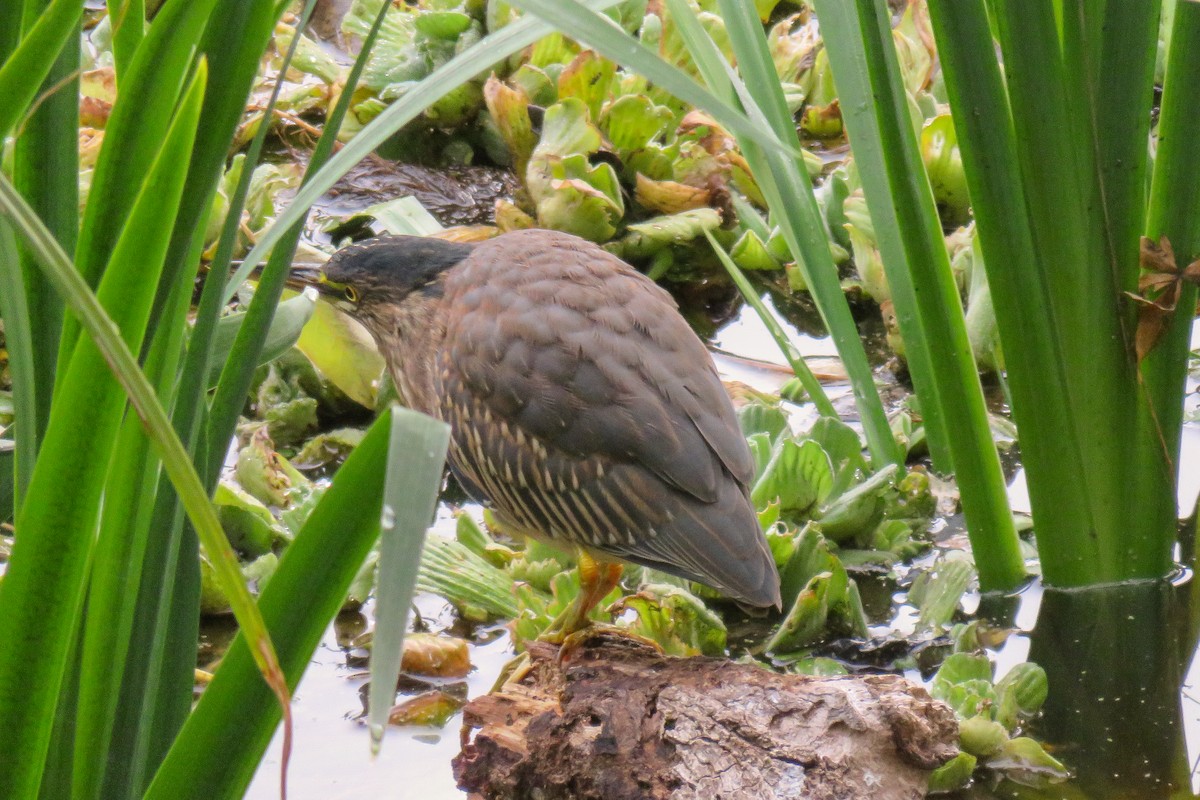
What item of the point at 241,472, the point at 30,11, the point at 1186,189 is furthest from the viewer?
the point at 241,472

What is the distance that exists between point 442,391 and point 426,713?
0.62m

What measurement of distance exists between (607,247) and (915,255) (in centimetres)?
160

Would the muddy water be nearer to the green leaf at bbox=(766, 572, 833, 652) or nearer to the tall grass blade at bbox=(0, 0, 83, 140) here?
the green leaf at bbox=(766, 572, 833, 652)

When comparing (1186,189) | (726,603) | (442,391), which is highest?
(1186,189)

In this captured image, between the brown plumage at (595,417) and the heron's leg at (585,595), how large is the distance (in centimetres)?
8

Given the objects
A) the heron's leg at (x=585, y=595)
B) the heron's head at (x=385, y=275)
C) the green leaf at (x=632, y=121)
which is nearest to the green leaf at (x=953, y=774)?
the heron's leg at (x=585, y=595)

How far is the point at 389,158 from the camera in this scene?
14.6 ft

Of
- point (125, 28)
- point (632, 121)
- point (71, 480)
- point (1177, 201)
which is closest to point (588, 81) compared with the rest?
point (632, 121)

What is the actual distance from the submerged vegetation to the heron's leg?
0.08m

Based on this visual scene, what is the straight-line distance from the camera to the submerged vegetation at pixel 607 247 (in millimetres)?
1107

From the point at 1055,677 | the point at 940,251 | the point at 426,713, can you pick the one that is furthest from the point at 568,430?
the point at 1055,677

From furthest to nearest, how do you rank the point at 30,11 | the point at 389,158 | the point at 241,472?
the point at 389,158, the point at 241,472, the point at 30,11

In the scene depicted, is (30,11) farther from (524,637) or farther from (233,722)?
(524,637)

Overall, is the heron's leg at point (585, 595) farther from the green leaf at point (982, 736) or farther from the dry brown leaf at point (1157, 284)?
the dry brown leaf at point (1157, 284)
